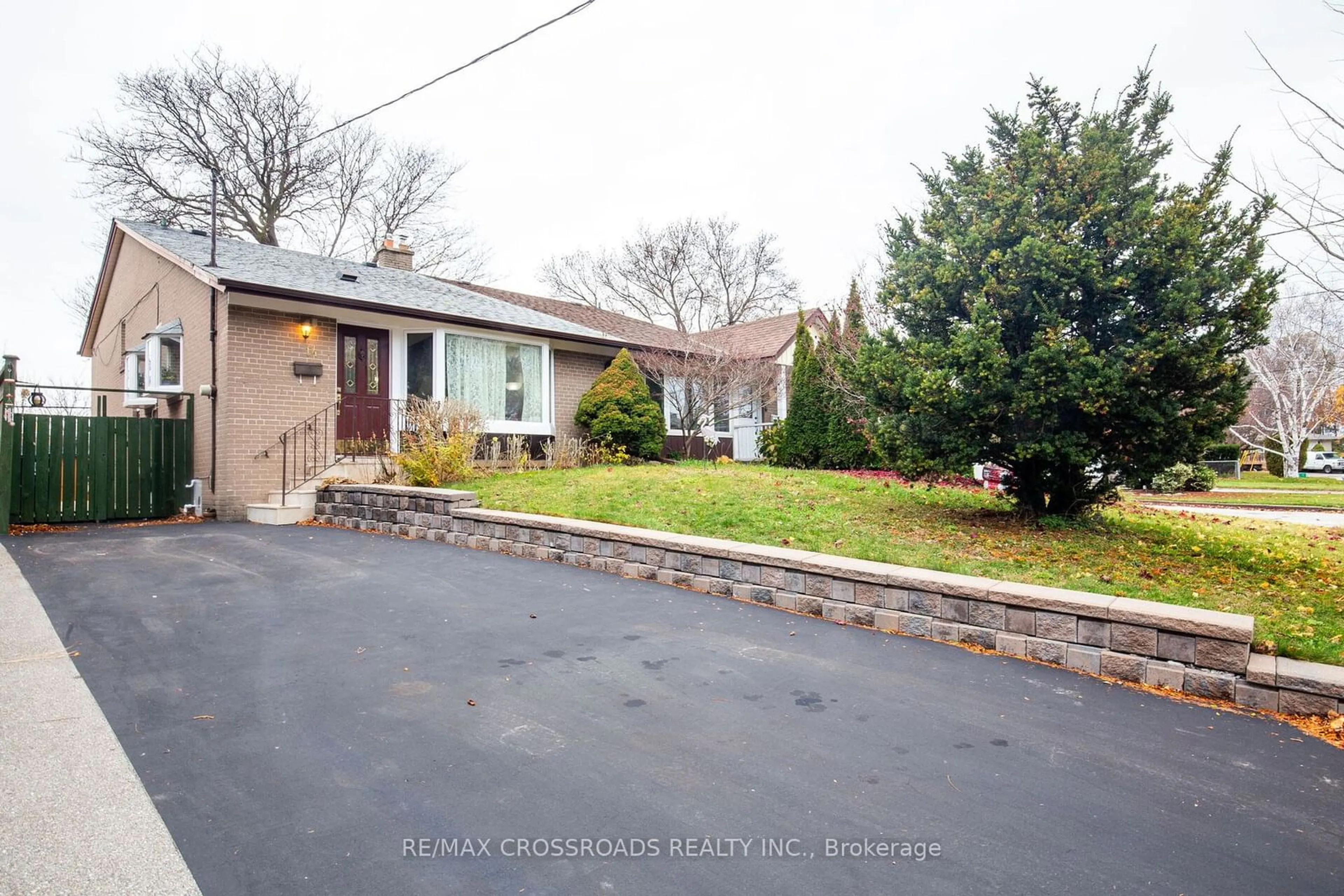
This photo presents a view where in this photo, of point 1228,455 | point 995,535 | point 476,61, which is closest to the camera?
point 995,535

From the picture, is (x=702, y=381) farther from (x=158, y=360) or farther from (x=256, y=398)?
(x=158, y=360)

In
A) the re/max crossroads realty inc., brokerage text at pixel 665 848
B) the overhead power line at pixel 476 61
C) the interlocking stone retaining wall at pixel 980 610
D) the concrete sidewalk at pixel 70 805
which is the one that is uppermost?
the overhead power line at pixel 476 61

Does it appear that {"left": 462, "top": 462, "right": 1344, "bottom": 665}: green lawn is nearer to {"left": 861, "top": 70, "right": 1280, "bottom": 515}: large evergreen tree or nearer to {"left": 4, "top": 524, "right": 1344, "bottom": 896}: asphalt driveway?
{"left": 861, "top": 70, "right": 1280, "bottom": 515}: large evergreen tree

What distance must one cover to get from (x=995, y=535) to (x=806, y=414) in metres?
8.17

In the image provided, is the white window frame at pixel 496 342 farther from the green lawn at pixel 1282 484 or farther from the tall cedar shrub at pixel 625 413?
the green lawn at pixel 1282 484

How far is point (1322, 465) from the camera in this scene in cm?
3338

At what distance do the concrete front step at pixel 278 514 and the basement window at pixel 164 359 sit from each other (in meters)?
2.99

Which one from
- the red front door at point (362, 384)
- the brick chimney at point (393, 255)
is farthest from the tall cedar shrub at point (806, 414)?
the brick chimney at point (393, 255)

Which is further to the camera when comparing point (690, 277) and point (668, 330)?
point (690, 277)

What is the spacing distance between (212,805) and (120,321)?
17.0m

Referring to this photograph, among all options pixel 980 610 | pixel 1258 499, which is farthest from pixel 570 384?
pixel 1258 499

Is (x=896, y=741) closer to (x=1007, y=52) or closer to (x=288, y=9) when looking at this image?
(x=1007, y=52)

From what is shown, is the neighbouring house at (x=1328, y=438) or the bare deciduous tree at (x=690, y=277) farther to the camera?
the neighbouring house at (x=1328, y=438)

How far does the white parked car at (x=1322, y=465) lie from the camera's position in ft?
109
